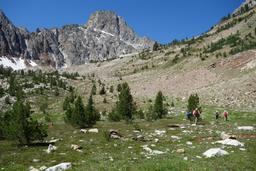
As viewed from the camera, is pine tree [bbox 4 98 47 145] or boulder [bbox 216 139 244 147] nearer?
boulder [bbox 216 139 244 147]

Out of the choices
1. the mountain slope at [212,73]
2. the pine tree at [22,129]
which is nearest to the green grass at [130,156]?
the pine tree at [22,129]

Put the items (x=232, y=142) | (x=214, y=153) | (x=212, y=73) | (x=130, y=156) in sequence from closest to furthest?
(x=214, y=153)
(x=130, y=156)
(x=232, y=142)
(x=212, y=73)

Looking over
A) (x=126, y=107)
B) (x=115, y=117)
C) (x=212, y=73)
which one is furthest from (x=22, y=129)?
(x=212, y=73)

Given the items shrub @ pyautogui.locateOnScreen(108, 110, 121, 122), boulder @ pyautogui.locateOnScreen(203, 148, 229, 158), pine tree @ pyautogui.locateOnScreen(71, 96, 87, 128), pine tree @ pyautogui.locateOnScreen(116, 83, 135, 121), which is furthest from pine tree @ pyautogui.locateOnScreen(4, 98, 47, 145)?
shrub @ pyautogui.locateOnScreen(108, 110, 121, 122)

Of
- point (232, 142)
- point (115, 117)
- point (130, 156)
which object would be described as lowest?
point (130, 156)

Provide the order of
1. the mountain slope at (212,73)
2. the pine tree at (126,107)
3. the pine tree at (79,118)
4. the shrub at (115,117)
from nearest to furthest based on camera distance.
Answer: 1. the pine tree at (79,118)
2. the pine tree at (126,107)
3. the shrub at (115,117)
4. the mountain slope at (212,73)

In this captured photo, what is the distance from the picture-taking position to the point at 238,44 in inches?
4579

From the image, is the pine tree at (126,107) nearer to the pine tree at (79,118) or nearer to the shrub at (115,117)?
the shrub at (115,117)

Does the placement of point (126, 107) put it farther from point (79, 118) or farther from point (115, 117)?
point (79, 118)

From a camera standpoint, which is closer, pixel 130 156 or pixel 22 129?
pixel 130 156

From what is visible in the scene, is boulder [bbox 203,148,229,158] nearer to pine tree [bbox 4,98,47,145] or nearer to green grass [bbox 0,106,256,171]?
green grass [bbox 0,106,256,171]

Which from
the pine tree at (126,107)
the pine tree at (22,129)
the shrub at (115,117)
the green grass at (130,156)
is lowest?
the green grass at (130,156)

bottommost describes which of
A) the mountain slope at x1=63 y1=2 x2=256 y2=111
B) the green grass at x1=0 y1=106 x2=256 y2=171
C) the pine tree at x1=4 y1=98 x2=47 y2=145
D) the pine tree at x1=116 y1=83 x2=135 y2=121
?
the green grass at x1=0 y1=106 x2=256 y2=171

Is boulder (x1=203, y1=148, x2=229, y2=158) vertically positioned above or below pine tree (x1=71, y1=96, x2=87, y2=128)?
below
